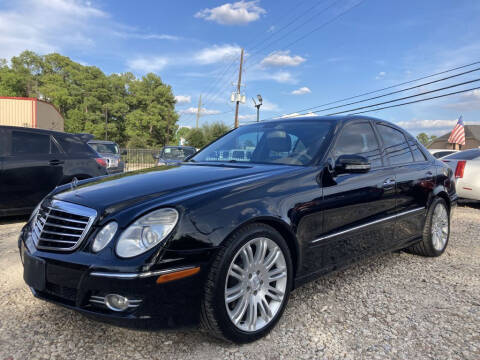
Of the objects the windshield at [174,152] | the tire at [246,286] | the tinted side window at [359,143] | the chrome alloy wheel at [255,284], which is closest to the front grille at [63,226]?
the tire at [246,286]

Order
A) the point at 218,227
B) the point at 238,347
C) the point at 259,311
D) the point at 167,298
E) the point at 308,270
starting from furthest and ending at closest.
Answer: the point at 308,270, the point at 259,311, the point at 238,347, the point at 218,227, the point at 167,298

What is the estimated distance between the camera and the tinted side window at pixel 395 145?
11.9 feet

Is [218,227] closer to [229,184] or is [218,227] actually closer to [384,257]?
[229,184]

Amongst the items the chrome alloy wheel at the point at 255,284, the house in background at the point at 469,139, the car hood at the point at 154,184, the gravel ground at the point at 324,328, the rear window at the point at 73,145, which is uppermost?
the house in background at the point at 469,139

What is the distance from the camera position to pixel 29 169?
5.46m

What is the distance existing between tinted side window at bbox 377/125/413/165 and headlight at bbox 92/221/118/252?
2690mm

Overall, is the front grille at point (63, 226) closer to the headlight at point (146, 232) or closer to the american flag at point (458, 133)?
the headlight at point (146, 232)

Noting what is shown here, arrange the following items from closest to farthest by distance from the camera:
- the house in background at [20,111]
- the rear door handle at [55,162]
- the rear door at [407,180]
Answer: the rear door at [407,180]
the rear door handle at [55,162]
the house in background at [20,111]

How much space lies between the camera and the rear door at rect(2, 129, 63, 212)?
17.4ft

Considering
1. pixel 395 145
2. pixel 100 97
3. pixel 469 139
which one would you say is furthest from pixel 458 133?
pixel 469 139

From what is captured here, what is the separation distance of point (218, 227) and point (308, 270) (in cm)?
92

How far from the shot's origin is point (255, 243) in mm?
2248

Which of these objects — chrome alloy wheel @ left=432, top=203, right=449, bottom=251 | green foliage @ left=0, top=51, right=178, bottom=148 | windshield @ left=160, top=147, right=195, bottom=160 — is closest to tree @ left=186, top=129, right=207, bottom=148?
green foliage @ left=0, top=51, right=178, bottom=148

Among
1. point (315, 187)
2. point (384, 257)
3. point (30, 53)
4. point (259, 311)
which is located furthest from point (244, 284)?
point (30, 53)
